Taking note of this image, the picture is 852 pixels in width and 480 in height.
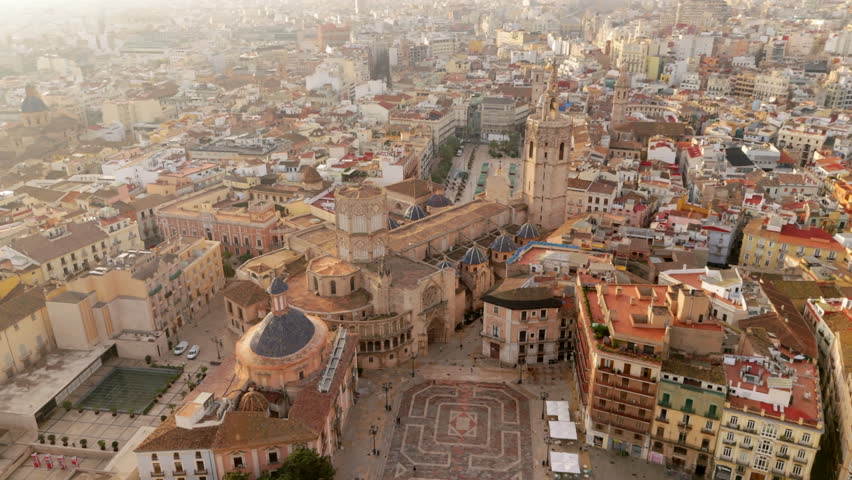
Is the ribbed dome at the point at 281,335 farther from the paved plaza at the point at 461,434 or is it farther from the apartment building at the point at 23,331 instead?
the apartment building at the point at 23,331

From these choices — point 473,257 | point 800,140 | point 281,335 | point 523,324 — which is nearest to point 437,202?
point 473,257

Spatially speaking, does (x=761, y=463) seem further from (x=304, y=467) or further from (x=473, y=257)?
(x=473, y=257)

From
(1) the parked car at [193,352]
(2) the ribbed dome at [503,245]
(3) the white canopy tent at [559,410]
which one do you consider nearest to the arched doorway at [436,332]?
(2) the ribbed dome at [503,245]

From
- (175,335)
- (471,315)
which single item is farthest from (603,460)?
(175,335)

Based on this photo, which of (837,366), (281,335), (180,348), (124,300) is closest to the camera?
(281,335)

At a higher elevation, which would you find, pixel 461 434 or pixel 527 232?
pixel 527 232
